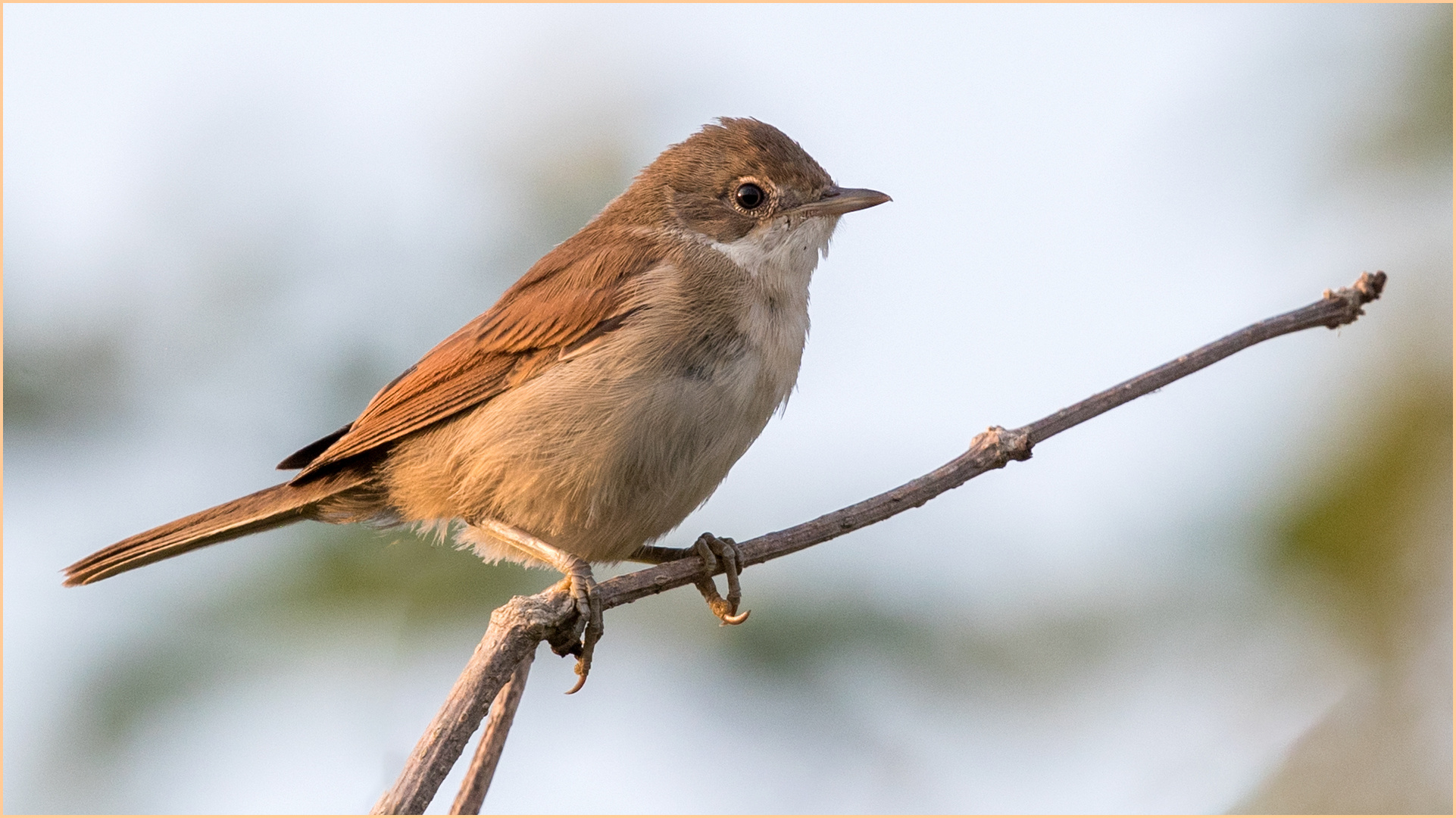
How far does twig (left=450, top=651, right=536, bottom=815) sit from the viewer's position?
311 cm

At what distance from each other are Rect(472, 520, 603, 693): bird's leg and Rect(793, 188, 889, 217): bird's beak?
184cm

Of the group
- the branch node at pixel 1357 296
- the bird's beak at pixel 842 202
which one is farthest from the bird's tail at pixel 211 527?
the branch node at pixel 1357 296

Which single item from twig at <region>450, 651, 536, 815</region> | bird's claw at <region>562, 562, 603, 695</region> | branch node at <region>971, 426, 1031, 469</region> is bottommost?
twig at <region>450, 651, 536, 815</region>

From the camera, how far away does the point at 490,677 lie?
10.3 feet

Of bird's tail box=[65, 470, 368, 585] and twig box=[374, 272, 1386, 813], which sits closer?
twig box=[374, 272, 1386, 813]

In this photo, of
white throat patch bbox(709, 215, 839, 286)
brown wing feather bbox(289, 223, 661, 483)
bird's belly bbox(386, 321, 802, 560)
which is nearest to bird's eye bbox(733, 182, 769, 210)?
white throat patch bbox(709, 215, 839, 286)

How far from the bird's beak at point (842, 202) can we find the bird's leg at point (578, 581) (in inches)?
72.4

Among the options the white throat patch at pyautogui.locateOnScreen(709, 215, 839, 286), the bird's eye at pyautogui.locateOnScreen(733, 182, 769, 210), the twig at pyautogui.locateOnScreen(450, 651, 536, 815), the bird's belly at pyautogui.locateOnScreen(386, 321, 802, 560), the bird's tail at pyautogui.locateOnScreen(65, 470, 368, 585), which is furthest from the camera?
the bird's eye at pyautogui.locateOnScreen(733, 182, 769, 210)

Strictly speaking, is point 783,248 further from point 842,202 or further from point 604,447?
point 604,447

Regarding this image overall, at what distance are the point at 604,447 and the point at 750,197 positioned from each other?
1.48m

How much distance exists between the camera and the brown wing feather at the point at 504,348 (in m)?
5.01

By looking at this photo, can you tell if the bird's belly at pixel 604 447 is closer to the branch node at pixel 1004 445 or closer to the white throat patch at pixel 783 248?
the white throat patch at pixel 783 248

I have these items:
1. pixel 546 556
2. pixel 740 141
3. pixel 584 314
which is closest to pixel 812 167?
pixel 740 141

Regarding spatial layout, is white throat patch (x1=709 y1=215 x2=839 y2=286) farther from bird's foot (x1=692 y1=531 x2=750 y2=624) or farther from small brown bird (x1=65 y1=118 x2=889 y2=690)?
bird's foot (x1=692 y1=531 x2=750 y2=624)
